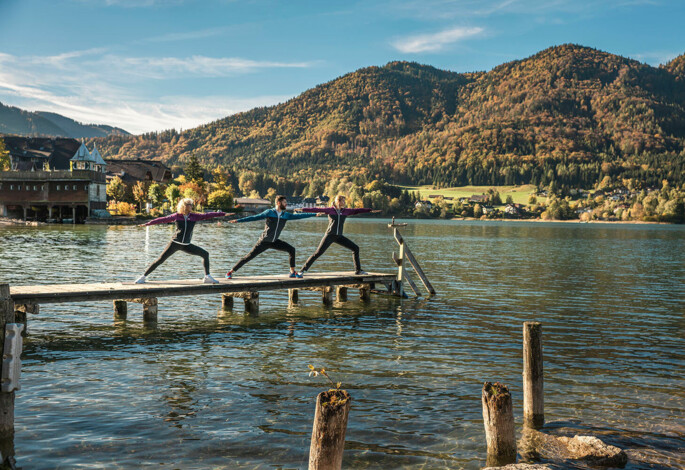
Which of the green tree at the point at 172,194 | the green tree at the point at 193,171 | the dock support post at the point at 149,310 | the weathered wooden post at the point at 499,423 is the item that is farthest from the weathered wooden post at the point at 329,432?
the green tree at the point at 193,171

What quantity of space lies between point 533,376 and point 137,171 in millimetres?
172985

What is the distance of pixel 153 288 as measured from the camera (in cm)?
1878

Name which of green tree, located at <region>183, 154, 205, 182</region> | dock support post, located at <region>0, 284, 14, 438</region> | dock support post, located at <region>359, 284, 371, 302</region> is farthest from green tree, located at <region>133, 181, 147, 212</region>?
dock support post, located at <region>0, 284, 14, 438</region>

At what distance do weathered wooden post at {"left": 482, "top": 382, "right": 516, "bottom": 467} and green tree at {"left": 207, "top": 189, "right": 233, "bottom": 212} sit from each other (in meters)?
148

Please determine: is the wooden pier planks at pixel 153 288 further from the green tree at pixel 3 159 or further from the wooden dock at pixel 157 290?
the green tree at pixel 3 159

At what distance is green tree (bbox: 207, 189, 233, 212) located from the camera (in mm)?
155000

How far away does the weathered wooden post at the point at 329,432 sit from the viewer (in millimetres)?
6855

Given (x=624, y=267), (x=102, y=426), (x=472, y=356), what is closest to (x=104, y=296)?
(x=102, y=426)

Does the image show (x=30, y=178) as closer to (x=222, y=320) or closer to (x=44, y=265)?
(x=44, y=265)

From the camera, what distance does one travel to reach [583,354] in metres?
16.9

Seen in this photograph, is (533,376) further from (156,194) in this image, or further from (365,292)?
(156,194)

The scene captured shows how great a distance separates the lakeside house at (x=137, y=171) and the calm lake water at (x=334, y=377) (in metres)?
145

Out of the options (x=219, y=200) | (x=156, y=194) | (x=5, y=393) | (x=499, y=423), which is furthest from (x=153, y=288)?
(x=219, y=200)

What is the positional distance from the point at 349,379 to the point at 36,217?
118 m
